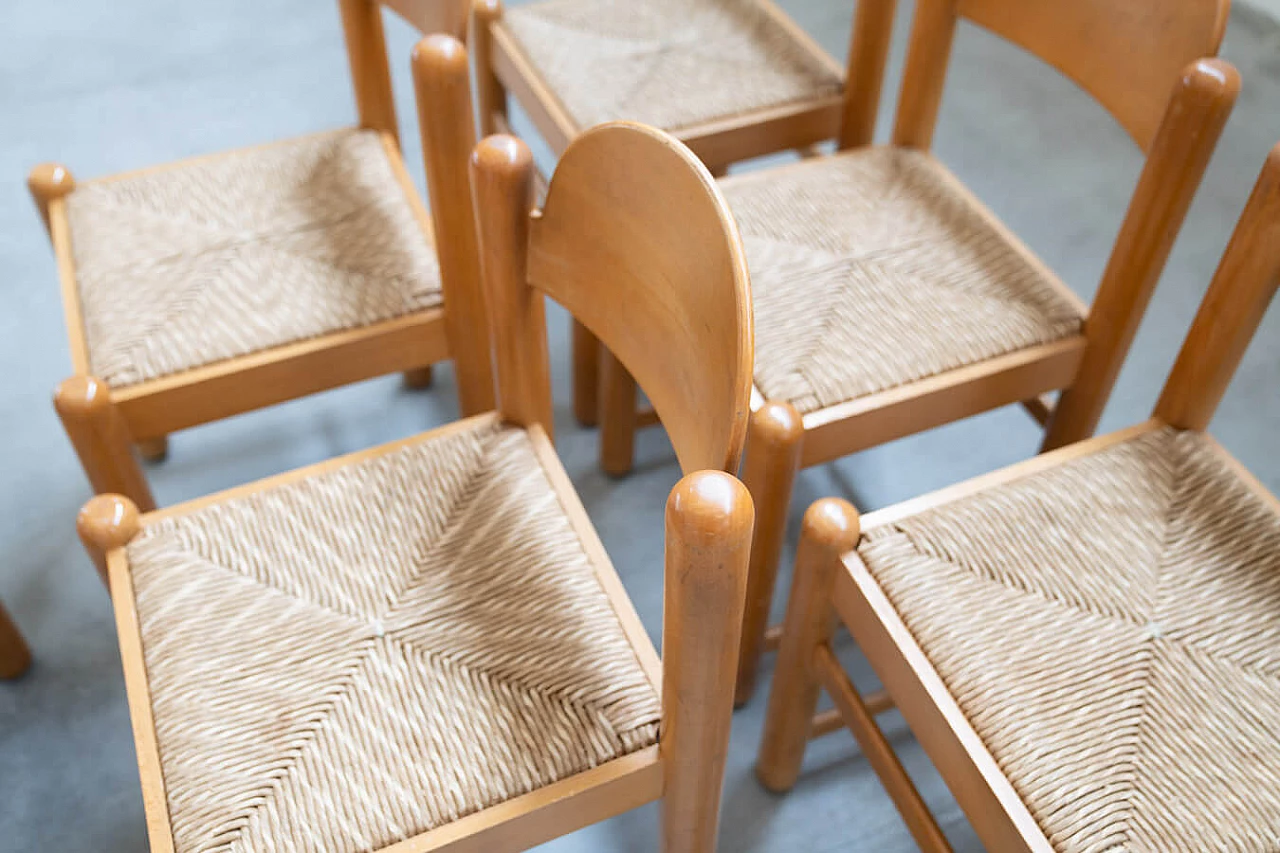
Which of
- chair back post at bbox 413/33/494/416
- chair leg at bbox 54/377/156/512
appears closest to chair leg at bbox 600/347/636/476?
chair back post at bbox 413/33/494/416

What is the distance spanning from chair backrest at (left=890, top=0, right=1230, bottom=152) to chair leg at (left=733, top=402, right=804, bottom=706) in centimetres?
41

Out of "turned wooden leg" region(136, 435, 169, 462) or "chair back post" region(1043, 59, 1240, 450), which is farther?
"turned wooden leg" region(136, 435, 169, 462)

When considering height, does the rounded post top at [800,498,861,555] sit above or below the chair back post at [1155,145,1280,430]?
below

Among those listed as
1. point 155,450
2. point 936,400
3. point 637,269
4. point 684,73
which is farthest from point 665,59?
point 155,450

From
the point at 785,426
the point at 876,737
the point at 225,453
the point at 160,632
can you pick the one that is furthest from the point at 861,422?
the point at 225,453

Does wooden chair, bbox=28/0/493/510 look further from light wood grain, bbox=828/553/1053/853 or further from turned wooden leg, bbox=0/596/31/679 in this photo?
light wood grain, bbox=828/553/1053/853

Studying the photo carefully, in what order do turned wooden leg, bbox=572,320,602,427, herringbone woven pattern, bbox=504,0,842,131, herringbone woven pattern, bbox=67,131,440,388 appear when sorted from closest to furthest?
herringbone woven pattern, bbox=67,131,440,388 → herringbone woven pattern, bbox=504,0,842,131 → turned wooden leg, bbox=572,320,602,427

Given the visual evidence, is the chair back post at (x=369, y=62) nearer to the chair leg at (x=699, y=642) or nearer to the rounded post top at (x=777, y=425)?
the rounded post top at (x=777, y=425)

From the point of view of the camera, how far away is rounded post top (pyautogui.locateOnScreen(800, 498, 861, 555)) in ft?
2.80

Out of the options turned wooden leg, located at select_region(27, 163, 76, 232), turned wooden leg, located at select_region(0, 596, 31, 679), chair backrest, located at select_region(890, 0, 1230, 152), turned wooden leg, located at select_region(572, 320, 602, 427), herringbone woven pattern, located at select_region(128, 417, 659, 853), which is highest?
chair backrest, located at select_region(890, 0, 1230, 152)

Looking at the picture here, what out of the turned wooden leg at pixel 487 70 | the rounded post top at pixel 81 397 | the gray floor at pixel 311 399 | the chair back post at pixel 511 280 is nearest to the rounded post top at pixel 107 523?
the rounded post top at pixel 81 397

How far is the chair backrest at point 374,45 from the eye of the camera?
111 cm

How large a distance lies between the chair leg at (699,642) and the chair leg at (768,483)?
0.12 m

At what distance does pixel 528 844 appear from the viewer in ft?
2.52
